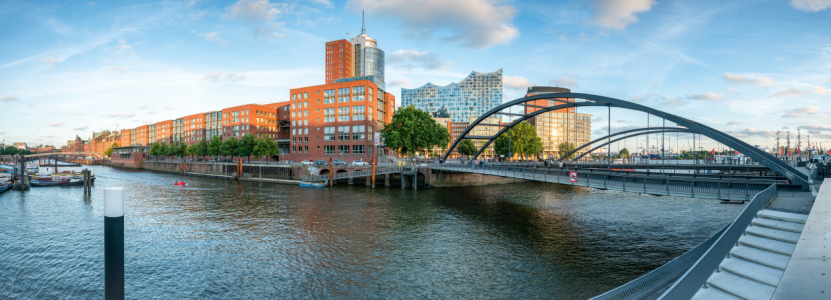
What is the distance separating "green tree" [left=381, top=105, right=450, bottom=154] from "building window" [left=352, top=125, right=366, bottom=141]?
382 inches

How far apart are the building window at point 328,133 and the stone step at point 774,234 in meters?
85.0

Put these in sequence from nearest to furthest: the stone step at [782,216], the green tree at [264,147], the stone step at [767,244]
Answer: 1. the stone step at [767,244]
2. the stone step at [782,216]
3. the green tree at [264,147]

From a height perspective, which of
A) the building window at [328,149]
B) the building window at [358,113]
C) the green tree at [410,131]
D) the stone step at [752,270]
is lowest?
the stone step at [752,270]

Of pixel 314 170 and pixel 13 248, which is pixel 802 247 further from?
pixel 314 170

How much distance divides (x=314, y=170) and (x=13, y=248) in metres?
47.2

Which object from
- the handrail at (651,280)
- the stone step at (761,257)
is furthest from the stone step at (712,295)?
the handrail at (651,280)

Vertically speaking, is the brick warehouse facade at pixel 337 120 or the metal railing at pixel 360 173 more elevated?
the brick warehouse facade at pixel 337 120

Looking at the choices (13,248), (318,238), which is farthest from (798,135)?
(13,248)

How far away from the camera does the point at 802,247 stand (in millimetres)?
8406

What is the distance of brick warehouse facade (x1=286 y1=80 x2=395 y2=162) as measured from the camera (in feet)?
289

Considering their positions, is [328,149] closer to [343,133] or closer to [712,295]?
[343,133]

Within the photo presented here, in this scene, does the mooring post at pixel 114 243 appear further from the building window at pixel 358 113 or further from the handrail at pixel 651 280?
the building window at pixel 358 113

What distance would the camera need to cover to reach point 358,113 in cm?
8856

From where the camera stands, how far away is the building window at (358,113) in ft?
289
